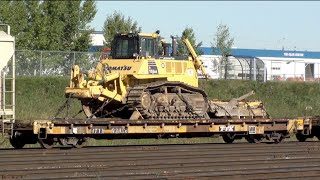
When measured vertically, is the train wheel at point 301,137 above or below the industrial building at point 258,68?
below

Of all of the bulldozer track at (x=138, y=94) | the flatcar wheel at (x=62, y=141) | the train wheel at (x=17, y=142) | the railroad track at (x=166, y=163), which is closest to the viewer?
the railroad track at (x=166, y=163)

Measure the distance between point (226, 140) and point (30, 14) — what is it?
3472 cm

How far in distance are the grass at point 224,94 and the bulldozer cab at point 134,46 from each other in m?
9.59

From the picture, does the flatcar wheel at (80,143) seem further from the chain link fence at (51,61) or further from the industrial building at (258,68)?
the industrial building at (258,68)

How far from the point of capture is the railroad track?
562 inches

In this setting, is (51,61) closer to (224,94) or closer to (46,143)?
(224,94)

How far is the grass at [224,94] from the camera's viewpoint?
3603cm

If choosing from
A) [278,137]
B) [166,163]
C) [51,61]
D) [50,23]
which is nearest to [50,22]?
Answer: [50,23]

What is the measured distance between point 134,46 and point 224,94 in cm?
1841

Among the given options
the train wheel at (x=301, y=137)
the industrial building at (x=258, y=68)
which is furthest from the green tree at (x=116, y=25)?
the train wheel at (x=301, y=137)

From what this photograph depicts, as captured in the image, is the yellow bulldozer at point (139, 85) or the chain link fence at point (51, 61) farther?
the chain link fence at point (51, 61)

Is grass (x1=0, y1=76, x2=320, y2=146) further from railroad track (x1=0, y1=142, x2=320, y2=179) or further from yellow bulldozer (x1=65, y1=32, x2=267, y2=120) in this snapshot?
railroad track (x1=0, y1=142, x2=320, y2=179)

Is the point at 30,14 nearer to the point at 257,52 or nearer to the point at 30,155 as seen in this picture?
the point at 257,52

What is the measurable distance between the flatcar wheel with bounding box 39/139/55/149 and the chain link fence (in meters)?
20.2
